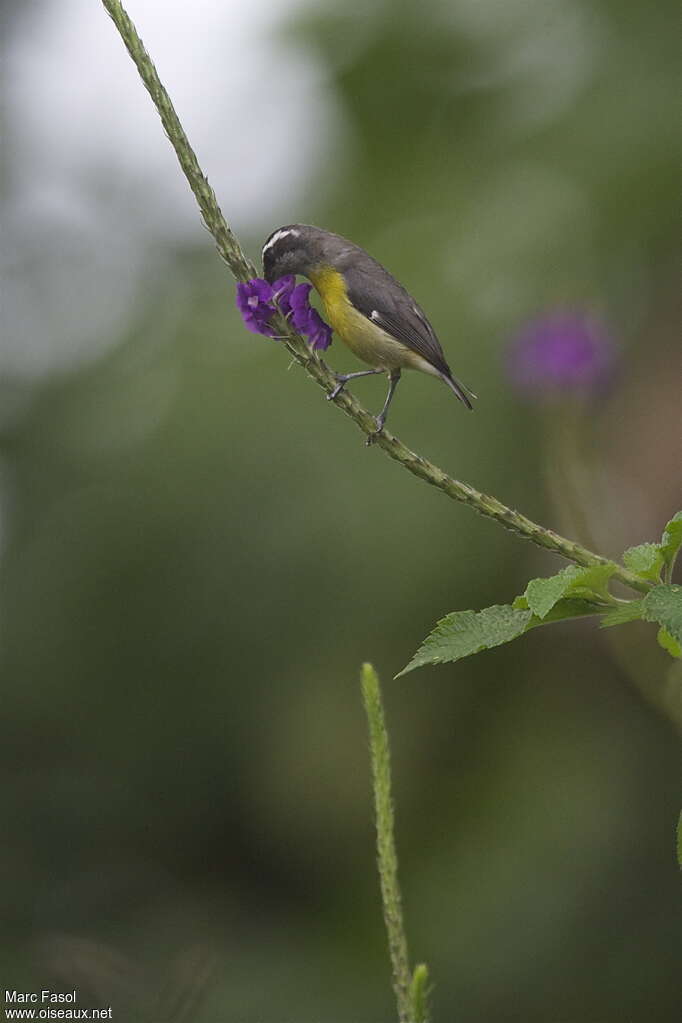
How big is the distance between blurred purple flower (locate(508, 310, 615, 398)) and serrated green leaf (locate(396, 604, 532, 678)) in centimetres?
221

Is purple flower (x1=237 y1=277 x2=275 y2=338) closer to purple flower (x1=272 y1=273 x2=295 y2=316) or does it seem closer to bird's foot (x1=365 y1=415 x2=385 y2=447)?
purple flower (x1=272 y1=273 x2=295 y2=316)

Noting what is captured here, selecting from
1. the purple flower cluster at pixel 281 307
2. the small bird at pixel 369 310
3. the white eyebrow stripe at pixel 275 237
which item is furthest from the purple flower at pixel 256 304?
the small bird at pixel 369 310

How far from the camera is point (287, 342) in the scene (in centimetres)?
203

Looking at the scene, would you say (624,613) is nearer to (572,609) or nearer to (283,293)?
(572,609)

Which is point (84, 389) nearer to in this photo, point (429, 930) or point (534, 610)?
point (429, 930)

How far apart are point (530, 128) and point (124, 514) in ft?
12.9

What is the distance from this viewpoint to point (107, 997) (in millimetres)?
1679

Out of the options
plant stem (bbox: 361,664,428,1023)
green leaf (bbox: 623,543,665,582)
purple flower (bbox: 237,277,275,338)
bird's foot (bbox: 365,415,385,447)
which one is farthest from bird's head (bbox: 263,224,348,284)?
plant stem (bbox: 361,664,428,1023)

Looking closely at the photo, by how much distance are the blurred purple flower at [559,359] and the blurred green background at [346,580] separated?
4.51 feet

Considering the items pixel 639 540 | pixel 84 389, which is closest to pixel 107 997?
pixel 639 540

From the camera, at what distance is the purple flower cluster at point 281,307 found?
1.98 m

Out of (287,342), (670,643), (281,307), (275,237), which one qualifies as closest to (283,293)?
(281,307)

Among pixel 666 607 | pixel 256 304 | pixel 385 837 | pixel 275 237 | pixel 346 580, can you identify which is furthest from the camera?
pixel 346 580

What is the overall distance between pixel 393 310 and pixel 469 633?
4.08 ft
